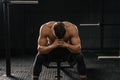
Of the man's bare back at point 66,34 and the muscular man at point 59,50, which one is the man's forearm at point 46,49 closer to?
the muscular man at point 59,50

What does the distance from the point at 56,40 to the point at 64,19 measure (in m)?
2.47

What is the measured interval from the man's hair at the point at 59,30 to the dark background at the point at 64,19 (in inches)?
96.6

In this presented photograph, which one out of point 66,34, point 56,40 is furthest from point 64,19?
point 56,40

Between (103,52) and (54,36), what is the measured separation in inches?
101

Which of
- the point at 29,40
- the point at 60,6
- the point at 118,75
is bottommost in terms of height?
the point at 118,75

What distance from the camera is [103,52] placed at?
6008 mm

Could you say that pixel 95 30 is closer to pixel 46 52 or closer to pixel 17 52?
pixel 17 52

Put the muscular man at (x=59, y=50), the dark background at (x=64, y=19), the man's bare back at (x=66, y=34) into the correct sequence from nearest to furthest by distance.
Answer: the muscular man at (x=59, y=50), the man's bare back at (x=66, y=34), the dark background at (x=64, y=19)

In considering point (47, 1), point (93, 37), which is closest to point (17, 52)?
point (47, 1)

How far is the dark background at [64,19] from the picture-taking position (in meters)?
5.95

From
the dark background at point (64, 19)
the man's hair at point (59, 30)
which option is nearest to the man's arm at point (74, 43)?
the man's hair at point (59, 30)

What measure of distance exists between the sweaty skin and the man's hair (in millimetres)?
70

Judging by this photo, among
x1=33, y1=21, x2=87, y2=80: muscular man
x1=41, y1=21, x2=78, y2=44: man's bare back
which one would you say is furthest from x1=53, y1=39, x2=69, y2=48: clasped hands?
x1=41, y1=21, x2=78, y2=44: man's bare back

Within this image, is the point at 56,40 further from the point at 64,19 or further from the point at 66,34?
the point at 64,19
